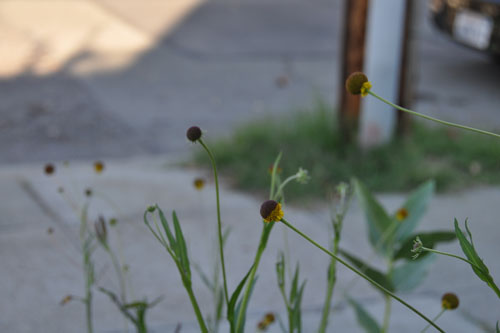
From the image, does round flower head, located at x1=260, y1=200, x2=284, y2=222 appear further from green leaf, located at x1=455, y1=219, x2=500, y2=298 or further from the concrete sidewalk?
the concrete sidewalk

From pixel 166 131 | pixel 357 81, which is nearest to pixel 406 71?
pixel 166 131

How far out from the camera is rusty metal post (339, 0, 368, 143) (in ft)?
12.7

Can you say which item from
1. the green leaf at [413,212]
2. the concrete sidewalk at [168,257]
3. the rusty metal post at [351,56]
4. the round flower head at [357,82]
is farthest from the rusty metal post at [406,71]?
the round flower head at [357,82]

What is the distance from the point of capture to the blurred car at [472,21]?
18.1 ft

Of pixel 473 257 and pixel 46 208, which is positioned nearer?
pixel 473 257

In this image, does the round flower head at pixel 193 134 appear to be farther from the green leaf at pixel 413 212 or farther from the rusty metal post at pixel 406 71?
the rusty metal post at pixel 406 71

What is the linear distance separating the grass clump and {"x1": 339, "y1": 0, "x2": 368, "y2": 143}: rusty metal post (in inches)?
3.0

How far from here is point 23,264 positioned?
2.43 meters

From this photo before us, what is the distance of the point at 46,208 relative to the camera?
9.92ft

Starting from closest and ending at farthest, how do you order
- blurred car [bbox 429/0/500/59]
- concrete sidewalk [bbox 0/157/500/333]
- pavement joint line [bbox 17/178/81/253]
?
1. concrete sidewalk [bbox 0/157/500/333]
2. pavement joint line [bbox 17/178/81/253]
3. blurred car [bbox 429/0/500/59]

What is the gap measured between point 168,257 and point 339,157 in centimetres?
148

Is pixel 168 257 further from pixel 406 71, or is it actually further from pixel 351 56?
pixel 406 71

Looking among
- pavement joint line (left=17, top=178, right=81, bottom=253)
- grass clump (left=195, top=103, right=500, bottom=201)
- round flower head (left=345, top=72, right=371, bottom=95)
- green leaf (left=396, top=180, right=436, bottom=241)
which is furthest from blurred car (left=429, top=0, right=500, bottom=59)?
round flower head (left=345, top=72, right=371, bottom=95)

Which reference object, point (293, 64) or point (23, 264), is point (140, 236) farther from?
point (293, 64)
